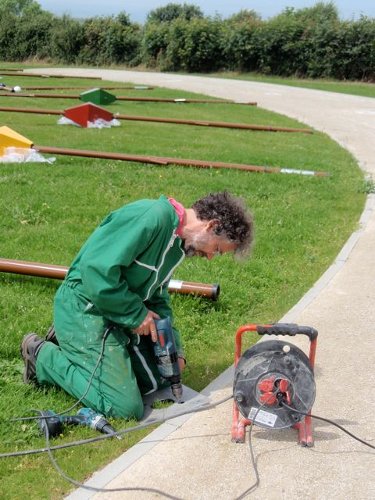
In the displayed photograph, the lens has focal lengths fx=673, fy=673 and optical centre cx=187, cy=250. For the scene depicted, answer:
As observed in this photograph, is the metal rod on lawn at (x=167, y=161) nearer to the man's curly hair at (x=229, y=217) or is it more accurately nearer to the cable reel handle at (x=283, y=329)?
the man's curly hair at (x=229, y=217)

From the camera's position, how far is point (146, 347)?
14.3ft

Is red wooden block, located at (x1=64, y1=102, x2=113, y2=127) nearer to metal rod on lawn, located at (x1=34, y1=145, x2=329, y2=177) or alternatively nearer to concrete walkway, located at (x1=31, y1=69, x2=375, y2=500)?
metal rod on lawn, located at (x1=34, y1=145, x2=329, y2=177)

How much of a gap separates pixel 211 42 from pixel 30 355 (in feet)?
125

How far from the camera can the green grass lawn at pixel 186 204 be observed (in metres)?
3.93

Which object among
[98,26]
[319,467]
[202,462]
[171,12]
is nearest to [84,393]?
[202,462]

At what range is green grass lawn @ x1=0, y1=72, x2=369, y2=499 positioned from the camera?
12.9 feet

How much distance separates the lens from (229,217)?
3.92m

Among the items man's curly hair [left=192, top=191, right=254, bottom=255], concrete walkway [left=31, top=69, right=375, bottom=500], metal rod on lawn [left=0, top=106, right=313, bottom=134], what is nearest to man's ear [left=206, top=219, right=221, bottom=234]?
man's curly hair [left=192, top=191, right=254, bottom=255]

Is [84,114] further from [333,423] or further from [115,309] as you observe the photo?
[333,423]

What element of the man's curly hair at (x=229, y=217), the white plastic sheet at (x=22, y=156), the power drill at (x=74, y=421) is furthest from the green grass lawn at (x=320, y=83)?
the power drill at (x=74, y=421)

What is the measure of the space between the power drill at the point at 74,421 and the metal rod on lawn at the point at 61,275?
5.90 feet

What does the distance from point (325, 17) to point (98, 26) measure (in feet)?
54.2

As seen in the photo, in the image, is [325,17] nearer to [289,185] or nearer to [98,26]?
[98,26]

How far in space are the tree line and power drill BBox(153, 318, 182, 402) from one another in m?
34.6
